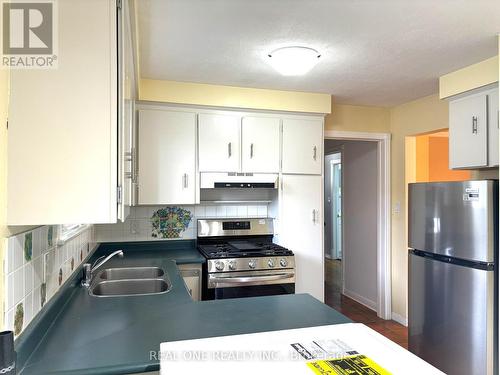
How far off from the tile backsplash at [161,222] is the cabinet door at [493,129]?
2119 millimetres

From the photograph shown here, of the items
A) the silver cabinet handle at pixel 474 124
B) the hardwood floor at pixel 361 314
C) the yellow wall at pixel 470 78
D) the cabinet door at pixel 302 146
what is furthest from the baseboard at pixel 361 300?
the yellow wall at pixel 470 78

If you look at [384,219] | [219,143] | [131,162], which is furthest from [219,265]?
[384,219]

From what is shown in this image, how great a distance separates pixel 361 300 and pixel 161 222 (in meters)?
2.71

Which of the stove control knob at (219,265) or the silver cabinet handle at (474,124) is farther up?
the silver cabinet handle at (474,124)

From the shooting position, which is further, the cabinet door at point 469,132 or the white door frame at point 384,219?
the white door frame at point 384,219

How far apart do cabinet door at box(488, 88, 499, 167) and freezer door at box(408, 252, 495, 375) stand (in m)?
0.78

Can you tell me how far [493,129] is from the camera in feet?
7.90

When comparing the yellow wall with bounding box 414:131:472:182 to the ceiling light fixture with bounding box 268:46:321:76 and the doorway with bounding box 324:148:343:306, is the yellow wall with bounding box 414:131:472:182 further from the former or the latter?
the doorway with bounding box 324:148:343:306

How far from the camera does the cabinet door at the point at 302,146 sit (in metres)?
3.33

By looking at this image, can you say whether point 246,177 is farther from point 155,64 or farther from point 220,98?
point 155,64

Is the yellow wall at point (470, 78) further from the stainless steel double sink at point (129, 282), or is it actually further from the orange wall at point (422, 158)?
the stainless steel double sink at point (129, 282)

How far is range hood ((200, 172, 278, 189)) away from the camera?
10.3 ft

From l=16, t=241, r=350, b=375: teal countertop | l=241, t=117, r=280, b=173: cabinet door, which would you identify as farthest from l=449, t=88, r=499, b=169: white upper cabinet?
l=16, t=241, r=350, b=375: teal countertop

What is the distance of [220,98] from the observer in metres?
3.12
